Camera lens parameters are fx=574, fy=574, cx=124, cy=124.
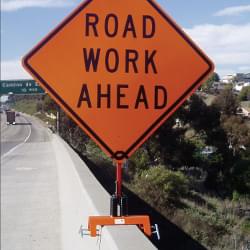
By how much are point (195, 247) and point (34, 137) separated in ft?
124

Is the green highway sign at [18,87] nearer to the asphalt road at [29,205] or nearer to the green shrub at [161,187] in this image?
the asphalt road at [29,205]

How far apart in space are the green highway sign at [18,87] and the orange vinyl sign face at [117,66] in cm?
679

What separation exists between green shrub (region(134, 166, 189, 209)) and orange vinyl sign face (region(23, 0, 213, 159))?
42.4 ft

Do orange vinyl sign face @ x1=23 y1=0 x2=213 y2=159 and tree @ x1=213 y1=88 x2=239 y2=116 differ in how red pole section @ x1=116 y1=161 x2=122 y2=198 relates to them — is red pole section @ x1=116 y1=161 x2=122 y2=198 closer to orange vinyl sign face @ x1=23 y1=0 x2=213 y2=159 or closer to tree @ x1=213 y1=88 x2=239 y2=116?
orange vinyl sign face @ x1=23 y1=0 x2=213 y2=159

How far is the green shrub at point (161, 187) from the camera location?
59.3 feet

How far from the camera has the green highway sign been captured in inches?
432

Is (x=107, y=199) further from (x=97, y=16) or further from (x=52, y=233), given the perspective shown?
(x=52, y=233)

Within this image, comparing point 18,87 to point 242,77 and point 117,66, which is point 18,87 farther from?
point 117,66

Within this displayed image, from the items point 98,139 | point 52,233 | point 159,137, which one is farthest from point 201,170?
point 98,139

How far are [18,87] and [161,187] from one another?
33.9 ft

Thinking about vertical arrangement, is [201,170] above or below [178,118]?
below

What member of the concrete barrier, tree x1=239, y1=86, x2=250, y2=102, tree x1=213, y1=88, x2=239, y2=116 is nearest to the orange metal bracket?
the concrete barrier

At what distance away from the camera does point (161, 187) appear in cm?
2094

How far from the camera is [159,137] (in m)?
30.7
